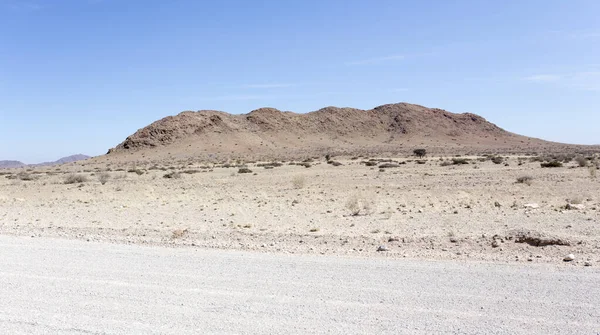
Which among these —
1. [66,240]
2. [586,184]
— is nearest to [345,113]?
[586,184]

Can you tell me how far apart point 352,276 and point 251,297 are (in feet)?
6.06

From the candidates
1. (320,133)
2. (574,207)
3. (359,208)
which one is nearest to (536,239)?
(574,207)

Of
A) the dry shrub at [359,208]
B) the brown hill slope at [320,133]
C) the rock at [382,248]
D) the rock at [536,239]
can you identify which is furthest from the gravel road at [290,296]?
the brown hill slope at [320,133]

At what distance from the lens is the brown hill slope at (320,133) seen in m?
114

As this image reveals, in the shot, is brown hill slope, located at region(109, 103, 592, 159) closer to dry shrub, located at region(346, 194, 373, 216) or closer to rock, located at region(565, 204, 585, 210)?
dry shrub, located at region(346, 194, 373, 216)

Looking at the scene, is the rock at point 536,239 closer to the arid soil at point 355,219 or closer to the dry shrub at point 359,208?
the arid soil at point 355,219

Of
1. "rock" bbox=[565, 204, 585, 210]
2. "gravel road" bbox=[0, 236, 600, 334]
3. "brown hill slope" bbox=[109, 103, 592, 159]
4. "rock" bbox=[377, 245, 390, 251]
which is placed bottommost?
"gravel road" bbox=[0, 236, 600, 334]

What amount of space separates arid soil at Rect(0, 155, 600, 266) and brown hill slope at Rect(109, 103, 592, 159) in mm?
78975

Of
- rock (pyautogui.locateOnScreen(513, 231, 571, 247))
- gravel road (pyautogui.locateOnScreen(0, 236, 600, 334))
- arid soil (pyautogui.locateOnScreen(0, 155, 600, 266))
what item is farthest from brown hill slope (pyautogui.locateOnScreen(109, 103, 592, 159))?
gravel road (pyautogui.locateOnScreen(0, 236, 600, 334))

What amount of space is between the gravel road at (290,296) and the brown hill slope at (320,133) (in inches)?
3724

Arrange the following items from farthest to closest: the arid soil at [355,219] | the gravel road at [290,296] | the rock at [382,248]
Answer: the arid soil at [355,219]
the rock at [382,248]
the gravel road at [290,296]

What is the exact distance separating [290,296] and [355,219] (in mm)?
9504

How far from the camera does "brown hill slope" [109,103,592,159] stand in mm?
113688

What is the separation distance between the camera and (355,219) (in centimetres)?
1647
